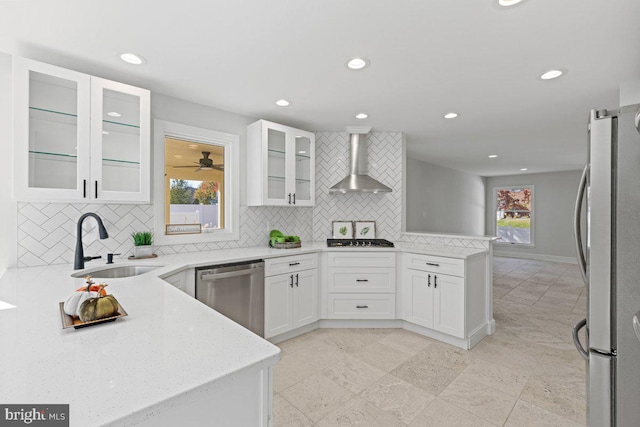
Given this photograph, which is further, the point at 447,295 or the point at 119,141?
the point at 447,295

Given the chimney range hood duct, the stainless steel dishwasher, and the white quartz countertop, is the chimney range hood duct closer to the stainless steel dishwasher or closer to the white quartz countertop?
the stainless steel dishwasher

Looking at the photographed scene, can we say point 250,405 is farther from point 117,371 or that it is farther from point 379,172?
point 379,172

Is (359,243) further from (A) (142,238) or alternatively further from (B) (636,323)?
(B) (636,323)

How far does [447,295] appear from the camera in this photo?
2.94 m

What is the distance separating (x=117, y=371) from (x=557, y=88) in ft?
11.6

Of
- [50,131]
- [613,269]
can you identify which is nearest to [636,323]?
[613,269]

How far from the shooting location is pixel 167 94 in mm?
2742

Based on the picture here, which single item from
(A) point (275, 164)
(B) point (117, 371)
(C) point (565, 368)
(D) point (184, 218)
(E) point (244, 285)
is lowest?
(C) point (565, 368)

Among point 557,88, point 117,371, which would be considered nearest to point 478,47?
point 557,88

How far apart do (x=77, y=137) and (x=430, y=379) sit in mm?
3211

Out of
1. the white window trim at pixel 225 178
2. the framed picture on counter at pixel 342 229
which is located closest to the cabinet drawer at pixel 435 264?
the framed picture on counter at pixel 342 229

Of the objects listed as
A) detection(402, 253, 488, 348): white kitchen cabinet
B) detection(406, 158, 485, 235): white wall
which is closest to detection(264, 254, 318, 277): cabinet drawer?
detection(402, 253, 488, 348): white kitchen cabinet

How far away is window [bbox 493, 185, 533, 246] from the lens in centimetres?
845

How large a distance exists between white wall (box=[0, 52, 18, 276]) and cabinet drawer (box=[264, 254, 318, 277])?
1851 mm
